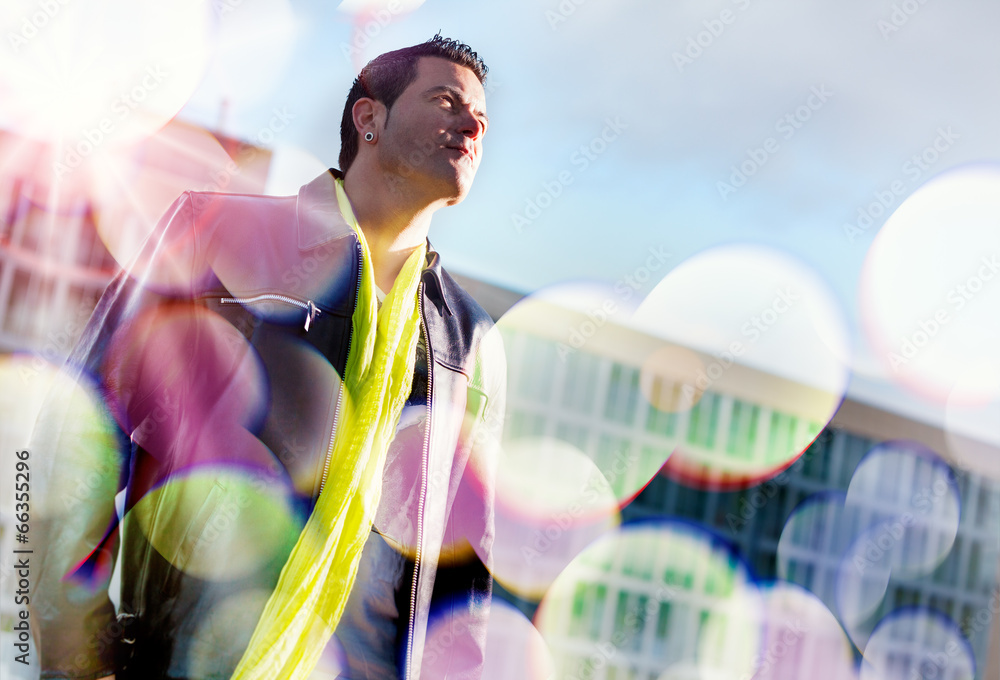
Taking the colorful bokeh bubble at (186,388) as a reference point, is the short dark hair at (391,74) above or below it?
above

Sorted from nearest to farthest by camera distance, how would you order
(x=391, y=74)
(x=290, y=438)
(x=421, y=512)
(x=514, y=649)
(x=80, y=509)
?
(x=80, y=509) < (x=290, y=438) < (x=421, y=512) < (x=391, y=74) < (x=514, y=649)

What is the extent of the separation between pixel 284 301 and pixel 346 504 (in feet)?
1.09

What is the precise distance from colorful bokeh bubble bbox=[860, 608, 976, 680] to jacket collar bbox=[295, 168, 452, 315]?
358 cm

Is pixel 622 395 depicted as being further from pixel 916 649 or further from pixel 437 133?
Answer: pixel 916 649

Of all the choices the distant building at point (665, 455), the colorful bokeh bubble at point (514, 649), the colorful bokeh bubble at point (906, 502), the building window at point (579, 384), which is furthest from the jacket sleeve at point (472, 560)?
the colorful bokeh bubble at point (906, 502)

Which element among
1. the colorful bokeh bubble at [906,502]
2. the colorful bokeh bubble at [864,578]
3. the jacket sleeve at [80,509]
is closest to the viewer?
the jacket sleeve at [80,509]

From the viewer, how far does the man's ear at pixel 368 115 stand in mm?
1218

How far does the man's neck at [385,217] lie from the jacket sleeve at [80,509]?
39 cm

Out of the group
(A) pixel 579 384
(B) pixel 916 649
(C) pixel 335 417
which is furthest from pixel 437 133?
(B) pixel 916 649

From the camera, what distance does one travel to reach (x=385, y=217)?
119 centimetres

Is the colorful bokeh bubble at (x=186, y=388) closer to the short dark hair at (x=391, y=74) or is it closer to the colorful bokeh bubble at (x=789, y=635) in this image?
the short dark hair at (x=391, y=74)

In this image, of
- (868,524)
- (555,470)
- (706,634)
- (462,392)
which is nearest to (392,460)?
(462,392)

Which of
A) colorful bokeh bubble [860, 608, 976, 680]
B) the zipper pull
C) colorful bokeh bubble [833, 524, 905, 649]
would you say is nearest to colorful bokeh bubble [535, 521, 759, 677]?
colorful bokeh bubble [833, 524, 905, 649]

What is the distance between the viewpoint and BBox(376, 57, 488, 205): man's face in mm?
1133
